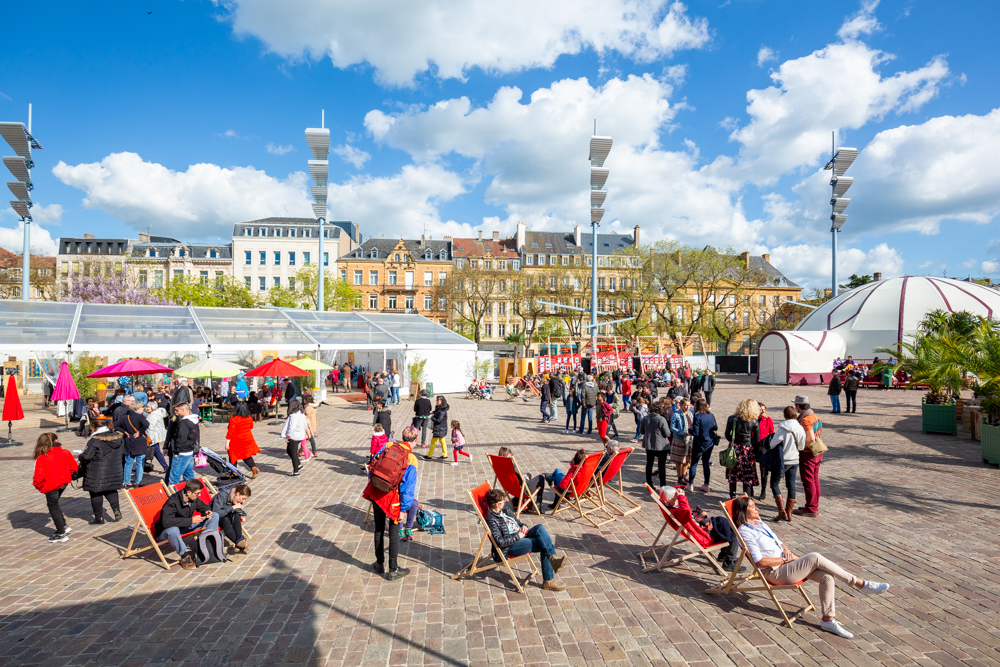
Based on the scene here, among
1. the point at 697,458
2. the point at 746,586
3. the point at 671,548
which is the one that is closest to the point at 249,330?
the point at 697,458

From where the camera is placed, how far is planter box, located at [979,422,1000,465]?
9.98m

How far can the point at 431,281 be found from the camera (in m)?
59.1

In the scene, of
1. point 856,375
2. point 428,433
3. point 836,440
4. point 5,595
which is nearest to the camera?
point 5,595

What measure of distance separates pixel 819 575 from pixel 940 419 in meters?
12.7

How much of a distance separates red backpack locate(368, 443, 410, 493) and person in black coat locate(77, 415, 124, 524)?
13.8 feet

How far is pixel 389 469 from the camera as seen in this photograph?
18.2 ft

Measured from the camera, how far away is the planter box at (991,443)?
9977 millimetres

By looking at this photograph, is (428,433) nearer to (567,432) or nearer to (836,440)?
(567,432)

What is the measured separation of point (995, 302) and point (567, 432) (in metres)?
33.9

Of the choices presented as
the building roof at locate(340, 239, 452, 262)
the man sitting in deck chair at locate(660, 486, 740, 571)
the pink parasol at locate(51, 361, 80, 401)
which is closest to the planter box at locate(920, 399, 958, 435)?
the man sitting in deck chair at locate(660, 486, 740, 571)

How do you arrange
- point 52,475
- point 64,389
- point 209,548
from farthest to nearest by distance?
1. point 64,389
2. point 52,475
3. point 209,548

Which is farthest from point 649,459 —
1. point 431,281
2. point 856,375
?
point 431,281

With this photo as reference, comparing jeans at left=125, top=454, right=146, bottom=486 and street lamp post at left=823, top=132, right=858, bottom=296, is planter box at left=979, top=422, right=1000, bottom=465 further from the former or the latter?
street lamp post at left=823, top=132, right=858, bottom=296

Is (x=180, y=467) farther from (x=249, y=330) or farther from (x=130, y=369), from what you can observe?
(x=249, y=330)
